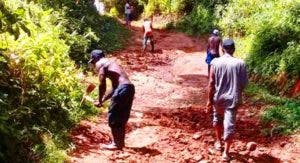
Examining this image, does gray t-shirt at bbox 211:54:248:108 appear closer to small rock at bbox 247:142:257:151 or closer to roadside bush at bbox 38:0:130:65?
small rock at bbox 247:142:257:151

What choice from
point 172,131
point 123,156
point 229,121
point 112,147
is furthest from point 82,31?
point 229,121

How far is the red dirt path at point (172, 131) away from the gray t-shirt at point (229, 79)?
1.03 metres

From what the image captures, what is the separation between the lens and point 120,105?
7.95m

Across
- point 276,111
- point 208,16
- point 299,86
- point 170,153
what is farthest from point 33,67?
point 208,16

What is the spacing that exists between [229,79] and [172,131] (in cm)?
266

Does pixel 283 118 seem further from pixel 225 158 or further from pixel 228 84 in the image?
pixel 228 84

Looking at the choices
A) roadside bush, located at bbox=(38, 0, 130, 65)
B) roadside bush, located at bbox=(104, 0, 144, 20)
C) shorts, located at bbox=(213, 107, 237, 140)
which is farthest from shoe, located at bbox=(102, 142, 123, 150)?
roadside bush, located at bbox=(104, 0, 144, 20)

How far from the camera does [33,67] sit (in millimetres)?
8594

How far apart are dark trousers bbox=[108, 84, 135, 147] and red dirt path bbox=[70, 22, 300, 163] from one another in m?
0.42

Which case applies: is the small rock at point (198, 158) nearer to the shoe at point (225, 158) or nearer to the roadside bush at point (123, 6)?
the shoe at point (225, 158)

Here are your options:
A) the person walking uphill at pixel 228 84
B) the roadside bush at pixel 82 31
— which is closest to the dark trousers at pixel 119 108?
the person walking uphill at pixel 228 84

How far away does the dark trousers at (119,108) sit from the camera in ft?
26.0

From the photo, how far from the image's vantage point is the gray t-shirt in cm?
738

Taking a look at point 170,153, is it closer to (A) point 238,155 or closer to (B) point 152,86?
(A) point 238,155
